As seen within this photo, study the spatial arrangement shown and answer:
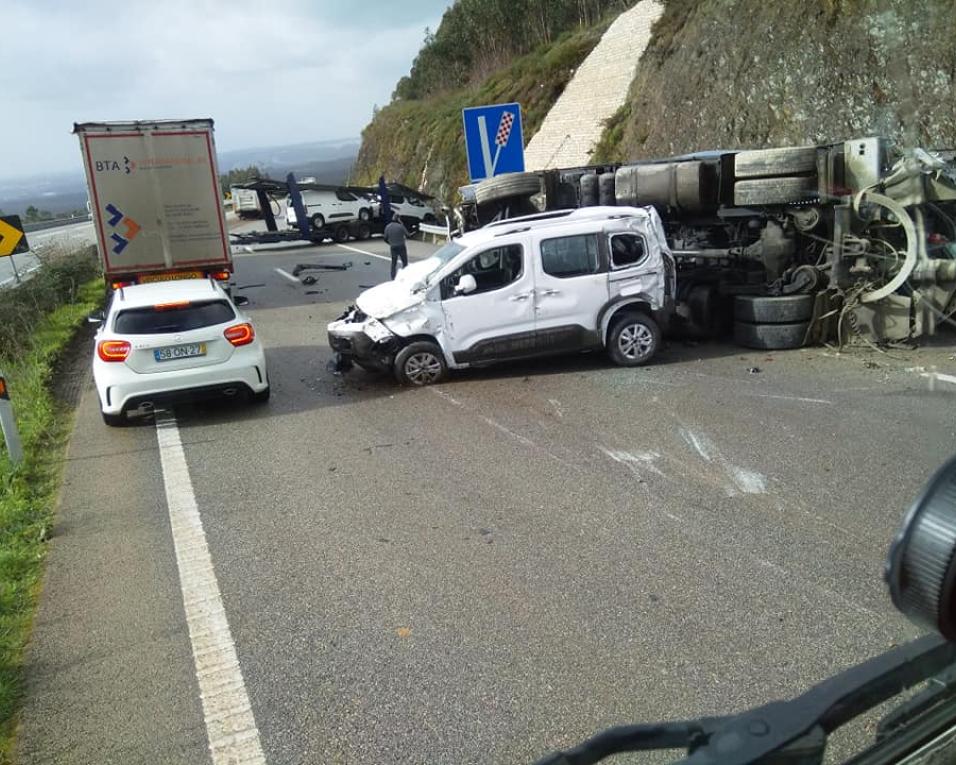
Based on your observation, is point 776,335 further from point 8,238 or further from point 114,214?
point 114,214

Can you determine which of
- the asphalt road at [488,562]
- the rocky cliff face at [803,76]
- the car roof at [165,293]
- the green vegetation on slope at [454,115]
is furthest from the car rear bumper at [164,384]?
the green vegetation on slope at [454,115]

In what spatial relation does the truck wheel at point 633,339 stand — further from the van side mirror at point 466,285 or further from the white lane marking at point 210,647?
the white lane marking at point 210,647

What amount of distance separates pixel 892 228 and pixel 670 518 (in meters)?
6.40

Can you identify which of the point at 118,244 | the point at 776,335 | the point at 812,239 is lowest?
the point at 776,335

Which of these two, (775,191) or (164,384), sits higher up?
(775,191)

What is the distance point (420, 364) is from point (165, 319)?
9.50ft

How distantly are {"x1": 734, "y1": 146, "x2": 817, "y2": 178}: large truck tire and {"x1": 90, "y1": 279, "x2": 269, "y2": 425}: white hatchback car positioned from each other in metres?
6.55

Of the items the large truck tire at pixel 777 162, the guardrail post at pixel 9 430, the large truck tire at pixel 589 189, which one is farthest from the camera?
the large truck tire at pixel 589 189

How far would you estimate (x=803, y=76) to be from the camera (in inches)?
895

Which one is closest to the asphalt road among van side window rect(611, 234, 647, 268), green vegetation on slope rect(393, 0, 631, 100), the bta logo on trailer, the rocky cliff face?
van side window rect(611, 234, 647, 268)

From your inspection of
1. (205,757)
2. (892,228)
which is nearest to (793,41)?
(892,228)

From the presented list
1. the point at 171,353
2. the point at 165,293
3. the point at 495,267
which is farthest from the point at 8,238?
the point at 495,267

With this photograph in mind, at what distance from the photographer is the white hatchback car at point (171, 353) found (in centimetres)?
888

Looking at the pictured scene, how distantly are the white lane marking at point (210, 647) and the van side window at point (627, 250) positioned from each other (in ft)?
18.5
